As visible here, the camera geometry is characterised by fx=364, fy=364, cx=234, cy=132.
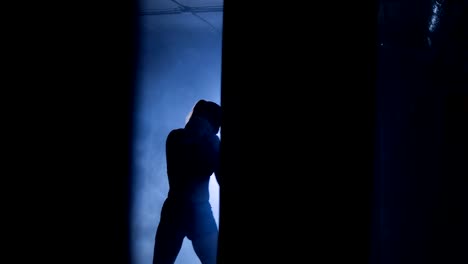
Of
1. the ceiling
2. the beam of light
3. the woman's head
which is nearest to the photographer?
the woman's head


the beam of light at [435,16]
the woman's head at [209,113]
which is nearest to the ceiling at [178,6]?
the woman's head at [209,113]

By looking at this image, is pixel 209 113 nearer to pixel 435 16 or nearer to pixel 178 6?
pixel 178 6

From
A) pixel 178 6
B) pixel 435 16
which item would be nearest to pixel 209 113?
pixel 178 6

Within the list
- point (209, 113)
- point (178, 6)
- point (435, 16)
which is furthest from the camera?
point (178, 6)

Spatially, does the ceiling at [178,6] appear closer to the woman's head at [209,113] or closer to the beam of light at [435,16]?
the woman's head at [209,113]

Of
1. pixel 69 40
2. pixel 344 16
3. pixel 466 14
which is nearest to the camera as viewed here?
pixel 344 16

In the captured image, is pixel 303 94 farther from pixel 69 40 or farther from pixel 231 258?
pixel 69 40

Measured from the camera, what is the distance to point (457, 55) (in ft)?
9.71

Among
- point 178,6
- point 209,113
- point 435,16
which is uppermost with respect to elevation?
point 178,6

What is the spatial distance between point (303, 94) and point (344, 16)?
0.28 metres

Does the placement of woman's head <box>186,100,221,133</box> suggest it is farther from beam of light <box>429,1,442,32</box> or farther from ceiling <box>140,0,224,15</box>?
beam of light <box>429,1,442,32</box>

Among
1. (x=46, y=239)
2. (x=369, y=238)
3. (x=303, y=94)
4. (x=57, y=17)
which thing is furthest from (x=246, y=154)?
(x=57, y=17)

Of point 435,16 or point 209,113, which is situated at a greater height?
point 435,16

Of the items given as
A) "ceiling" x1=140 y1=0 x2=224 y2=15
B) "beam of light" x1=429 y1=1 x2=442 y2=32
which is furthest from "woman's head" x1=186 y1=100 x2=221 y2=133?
"beam of light" x1=429 y1=1 x2=442 y2=32
